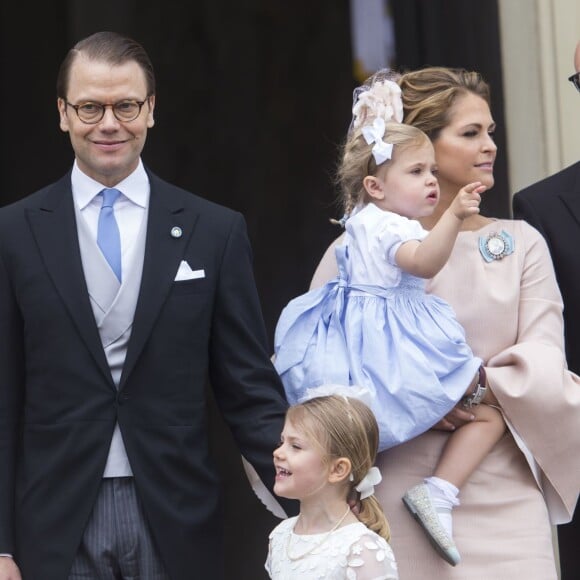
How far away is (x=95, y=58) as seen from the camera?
3.68 metres

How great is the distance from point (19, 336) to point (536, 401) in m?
1.24

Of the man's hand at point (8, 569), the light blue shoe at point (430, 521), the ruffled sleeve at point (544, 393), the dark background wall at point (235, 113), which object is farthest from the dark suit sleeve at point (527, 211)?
the dark background wall at point (235, 113)

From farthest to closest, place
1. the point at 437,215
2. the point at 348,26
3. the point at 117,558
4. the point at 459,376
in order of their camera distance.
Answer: the point at 348,26
the point at 437,215
the point at 459,376
the point at 117,558

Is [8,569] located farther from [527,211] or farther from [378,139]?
[527,211]

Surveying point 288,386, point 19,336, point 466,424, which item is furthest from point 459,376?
point 19,336

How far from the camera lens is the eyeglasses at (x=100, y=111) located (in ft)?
12.0

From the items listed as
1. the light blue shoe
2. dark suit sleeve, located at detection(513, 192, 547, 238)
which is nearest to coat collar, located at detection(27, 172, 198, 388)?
the light blue shoe

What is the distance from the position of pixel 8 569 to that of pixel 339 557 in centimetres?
75

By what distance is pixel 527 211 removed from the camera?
14.5 feet

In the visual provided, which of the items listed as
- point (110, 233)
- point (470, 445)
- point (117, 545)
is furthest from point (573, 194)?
point (117, 545)

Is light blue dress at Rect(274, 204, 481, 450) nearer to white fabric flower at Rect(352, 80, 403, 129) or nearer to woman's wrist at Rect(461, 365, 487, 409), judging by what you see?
woman's wrist at Rect(461, 365, 487, 409)

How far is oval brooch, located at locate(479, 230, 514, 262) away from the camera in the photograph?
158 inches

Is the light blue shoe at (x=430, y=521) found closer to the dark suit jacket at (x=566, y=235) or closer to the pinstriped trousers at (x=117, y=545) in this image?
the pinstriped trousers at (x=117, y=545)

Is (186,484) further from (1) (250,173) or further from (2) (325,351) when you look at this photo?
(1) (250,173)
